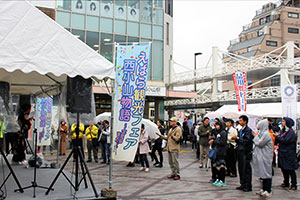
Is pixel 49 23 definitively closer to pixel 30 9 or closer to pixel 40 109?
pixel 30 9

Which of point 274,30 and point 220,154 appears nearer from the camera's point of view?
point 220,154

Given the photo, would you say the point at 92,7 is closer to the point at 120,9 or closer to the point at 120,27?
the point at 120,9

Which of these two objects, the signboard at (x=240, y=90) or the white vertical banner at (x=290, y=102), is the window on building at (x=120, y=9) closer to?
the signboard at (x=240, y=90)

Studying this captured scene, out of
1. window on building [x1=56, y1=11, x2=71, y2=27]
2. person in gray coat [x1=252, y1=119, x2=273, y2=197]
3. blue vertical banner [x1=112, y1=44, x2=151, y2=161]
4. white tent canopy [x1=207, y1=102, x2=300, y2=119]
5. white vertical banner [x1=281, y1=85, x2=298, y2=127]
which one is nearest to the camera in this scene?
person in gray coat [x1=252, y1=119, x2=273, y2=197]

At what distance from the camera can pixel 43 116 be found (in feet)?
42.8

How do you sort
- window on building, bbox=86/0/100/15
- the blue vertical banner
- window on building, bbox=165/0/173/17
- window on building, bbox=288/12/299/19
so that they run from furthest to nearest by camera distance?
1. window on building, bbox=288/12/299/19
2. window on building, bbox=165/0/173/17
3. window on building, bbox=86/0/100/15
4. the blue vertical banner

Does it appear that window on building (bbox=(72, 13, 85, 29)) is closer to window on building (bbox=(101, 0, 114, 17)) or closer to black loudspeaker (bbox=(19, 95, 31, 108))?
window on building (bbox=(101, 0, 114, 17))

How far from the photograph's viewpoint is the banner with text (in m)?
13.0

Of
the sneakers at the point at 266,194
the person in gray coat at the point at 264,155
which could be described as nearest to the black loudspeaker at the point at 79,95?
the person in gray coat at the point at 264,155

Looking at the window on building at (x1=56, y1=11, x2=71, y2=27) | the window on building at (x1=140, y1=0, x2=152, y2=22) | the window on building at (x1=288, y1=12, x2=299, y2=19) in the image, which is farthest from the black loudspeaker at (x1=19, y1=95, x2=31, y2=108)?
the window on building at (x1=288, y1=12, x2=299, y2=19)

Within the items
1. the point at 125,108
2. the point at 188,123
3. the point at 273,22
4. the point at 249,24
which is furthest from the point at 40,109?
the point at 249,24

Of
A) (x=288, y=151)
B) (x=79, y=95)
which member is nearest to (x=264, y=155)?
(x=288, y=151)

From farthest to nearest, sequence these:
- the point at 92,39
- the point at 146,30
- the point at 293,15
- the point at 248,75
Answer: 1. the point at 293,15
2. the point at 248,75
3. the point at 146,30
4. the point at 92,39

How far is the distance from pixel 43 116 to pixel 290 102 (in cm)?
948
